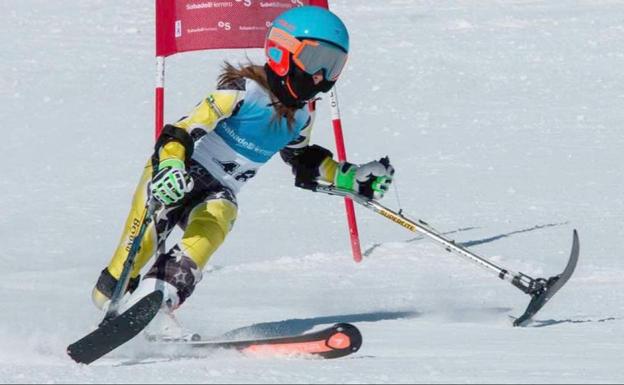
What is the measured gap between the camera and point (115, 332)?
521 centimetres

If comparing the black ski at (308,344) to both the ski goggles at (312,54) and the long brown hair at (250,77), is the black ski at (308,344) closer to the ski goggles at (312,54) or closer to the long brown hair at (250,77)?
the long brown hair at (250,77)

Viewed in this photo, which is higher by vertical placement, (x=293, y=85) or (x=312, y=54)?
(x=312, y=54)

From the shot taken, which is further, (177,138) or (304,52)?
(304,52)

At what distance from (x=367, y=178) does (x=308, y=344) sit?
1.84 meters

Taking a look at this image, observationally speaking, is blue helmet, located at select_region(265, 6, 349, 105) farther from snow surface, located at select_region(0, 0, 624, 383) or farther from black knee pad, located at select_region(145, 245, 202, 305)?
snow surface, located at select_region(0, 0, 624, 383)

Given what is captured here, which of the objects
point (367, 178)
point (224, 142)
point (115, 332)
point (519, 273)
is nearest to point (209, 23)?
point (367, 178)

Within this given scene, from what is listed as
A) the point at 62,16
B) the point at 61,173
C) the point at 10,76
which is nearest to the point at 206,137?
the point at 61,173

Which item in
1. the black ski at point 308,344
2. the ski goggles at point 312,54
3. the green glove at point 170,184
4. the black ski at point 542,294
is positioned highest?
the ski goggles at point 312,54

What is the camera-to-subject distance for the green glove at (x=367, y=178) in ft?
22.6

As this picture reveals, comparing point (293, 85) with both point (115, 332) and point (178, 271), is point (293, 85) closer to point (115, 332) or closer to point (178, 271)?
point (178, 271)

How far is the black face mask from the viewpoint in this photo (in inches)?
237

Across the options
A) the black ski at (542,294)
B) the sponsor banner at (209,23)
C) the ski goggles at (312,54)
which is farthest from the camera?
the sponsor banner at (209,23)

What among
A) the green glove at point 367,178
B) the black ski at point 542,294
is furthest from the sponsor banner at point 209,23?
the black ski at point 542,294

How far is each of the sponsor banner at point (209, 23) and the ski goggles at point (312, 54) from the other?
2805mm
